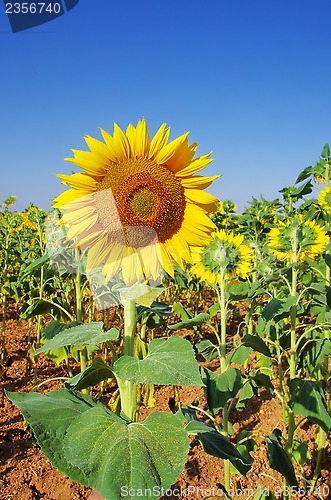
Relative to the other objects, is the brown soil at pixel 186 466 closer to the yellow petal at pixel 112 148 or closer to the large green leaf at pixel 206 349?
the large green leaf at pixel 206 349

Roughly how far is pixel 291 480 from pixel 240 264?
153cm

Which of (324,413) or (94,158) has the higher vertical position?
(94,158)

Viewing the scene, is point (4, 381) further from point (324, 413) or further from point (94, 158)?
point (94, 158)

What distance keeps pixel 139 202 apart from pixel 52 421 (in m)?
0.49

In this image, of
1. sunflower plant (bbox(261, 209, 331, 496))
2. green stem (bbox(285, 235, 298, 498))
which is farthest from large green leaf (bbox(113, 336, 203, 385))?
green stem (bbox(285, 235, 298, 498))

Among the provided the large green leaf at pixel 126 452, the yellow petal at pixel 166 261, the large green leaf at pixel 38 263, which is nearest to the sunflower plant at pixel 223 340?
the yellow petal at pixel 166 261

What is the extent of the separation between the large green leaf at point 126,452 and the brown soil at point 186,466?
1310mm

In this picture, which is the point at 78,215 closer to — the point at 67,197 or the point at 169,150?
the point at 67,197

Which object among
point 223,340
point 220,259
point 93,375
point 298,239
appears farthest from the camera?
point 298,239

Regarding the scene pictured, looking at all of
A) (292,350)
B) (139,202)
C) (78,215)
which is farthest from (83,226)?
(292,350)

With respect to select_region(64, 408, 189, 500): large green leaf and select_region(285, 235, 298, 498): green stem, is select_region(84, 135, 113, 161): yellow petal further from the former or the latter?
select_region(285, 235, 298, 498): green stem

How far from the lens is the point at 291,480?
1.74 metres

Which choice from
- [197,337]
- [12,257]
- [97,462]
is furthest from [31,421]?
[12,257]

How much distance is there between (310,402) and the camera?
6.71ft
